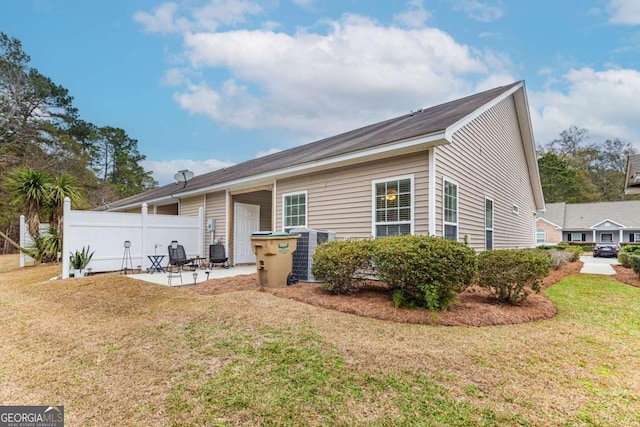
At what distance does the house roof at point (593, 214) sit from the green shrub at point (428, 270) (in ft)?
117

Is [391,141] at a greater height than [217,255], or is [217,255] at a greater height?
[391,141]

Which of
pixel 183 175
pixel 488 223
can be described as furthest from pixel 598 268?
pixel 183 175

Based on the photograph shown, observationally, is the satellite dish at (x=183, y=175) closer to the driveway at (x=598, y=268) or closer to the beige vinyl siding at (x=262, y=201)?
the beige vinyl siding at (x=262, y=201)

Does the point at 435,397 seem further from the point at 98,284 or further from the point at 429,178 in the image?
the point at 98,284

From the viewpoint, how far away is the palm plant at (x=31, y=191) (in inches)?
431

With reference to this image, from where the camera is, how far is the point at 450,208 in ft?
23.1

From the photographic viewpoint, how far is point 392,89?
15492 mm

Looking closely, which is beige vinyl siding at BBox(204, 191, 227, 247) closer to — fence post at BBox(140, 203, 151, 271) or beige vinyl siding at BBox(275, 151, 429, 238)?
fence post at BBox(140, 203, 151, 271)

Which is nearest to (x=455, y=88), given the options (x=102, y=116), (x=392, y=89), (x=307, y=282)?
(x=392, y=89)

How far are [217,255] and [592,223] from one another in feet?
119

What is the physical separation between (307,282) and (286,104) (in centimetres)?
1264

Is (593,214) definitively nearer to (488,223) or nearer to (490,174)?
(490,174)

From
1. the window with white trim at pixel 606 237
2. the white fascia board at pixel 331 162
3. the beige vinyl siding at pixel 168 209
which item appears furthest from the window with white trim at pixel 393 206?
the window with white trim at pixel 606 237

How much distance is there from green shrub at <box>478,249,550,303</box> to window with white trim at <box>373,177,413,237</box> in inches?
72.9
